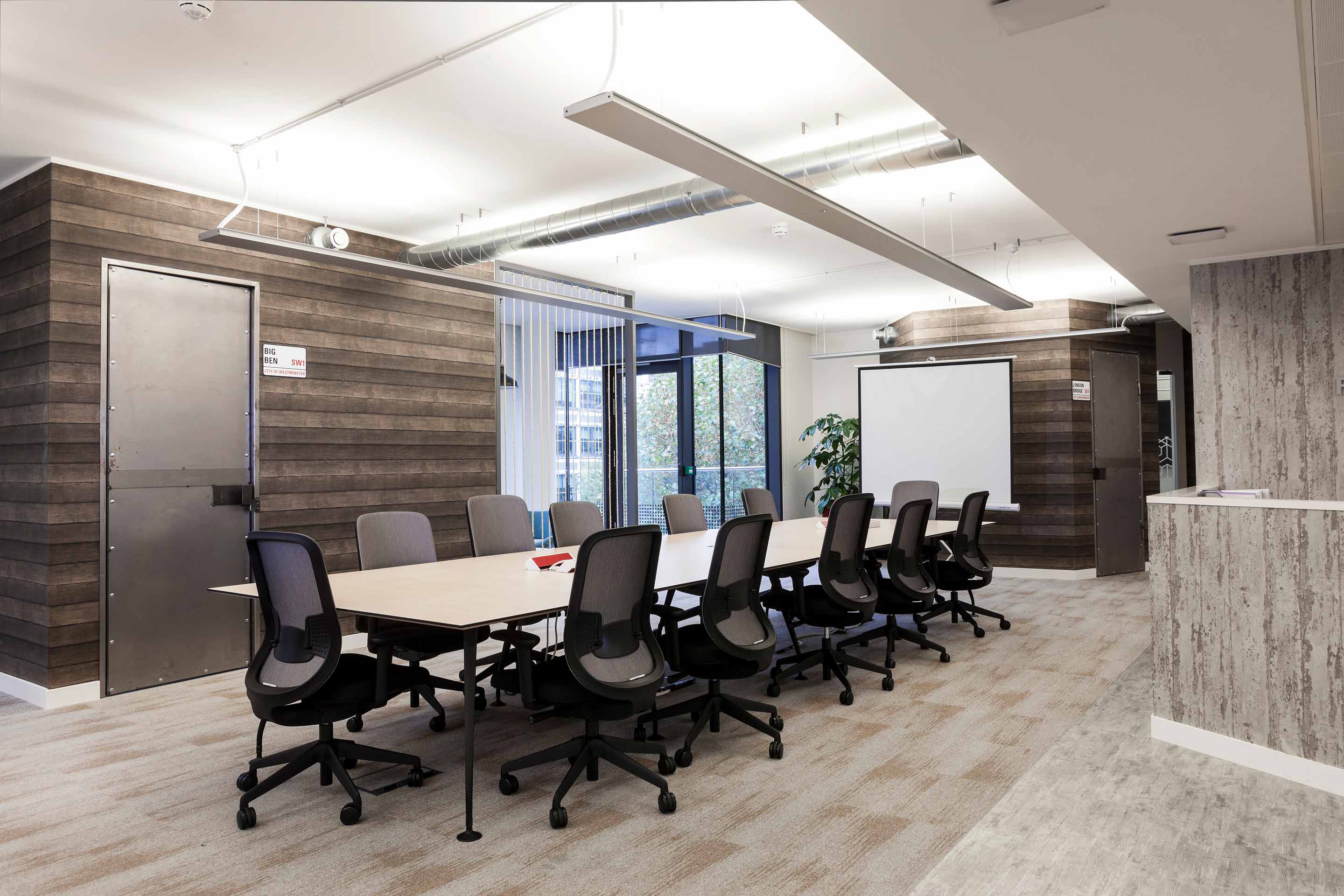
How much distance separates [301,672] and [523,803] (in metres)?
0.98

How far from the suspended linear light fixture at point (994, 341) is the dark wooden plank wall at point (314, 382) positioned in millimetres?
4390

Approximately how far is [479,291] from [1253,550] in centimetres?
450

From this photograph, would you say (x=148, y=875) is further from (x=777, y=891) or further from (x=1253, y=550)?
(x=1253, y=550)

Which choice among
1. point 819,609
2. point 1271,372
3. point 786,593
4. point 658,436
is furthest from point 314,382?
point 1271,372

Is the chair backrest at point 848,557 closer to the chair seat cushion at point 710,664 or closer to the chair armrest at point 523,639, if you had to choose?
the chair seat cushion at point 710,664

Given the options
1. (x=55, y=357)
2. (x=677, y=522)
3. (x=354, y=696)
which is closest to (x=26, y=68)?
(x=55, y=357)

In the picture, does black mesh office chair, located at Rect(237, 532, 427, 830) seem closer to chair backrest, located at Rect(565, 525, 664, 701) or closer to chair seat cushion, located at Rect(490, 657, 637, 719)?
chair seat cushion, located at Rect(490, 657, 637, 719)

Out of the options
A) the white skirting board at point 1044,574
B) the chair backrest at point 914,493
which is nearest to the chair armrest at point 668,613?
the chair backrest at point 914,493

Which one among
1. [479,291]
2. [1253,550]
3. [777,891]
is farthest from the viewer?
[479,291]

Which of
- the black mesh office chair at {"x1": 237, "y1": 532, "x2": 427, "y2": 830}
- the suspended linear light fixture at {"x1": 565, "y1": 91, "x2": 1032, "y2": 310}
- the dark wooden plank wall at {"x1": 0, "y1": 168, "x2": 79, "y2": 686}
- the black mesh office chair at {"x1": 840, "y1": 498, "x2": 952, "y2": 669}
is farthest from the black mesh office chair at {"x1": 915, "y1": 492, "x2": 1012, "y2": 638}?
the dark wooden plank wall at {"x1": 0, "y1": 168, "x2": 79, "y2": 686}

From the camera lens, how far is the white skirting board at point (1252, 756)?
3561mm

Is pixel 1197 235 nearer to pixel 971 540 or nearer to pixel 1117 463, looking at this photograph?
pixel 971 540

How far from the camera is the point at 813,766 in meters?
3.84

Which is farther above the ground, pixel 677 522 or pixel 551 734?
pixel 677 522
